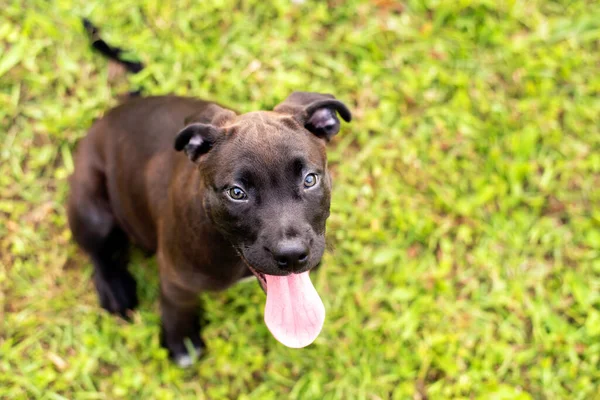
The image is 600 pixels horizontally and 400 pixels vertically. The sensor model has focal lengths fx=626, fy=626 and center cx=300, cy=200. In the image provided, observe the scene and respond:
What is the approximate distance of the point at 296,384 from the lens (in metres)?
4.49

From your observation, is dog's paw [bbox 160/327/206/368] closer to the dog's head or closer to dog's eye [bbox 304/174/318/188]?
the dog's head

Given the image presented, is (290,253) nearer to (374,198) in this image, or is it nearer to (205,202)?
(205,202)

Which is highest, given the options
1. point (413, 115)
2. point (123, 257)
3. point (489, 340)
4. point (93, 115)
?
A: point (93, 115)

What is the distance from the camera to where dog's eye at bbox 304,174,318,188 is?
10.1 ft

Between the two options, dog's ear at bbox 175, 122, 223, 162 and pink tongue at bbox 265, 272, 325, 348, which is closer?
dog's ear at bbox 175, 122, 223, 162

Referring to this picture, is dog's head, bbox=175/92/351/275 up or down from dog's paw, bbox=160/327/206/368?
up

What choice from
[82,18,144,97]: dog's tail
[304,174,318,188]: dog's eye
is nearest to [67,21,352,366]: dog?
[304,174,318,188]: dog's eye

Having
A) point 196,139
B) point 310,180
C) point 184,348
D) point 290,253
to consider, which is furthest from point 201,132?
point 184,348

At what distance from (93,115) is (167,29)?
37.8 inches

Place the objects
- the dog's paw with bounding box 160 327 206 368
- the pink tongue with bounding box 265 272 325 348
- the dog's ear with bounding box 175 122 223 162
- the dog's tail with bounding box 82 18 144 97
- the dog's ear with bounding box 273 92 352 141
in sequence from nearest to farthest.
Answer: the dog's ear with bounding box 175 122 223 162, the dog's ear with bounding box 273 92 352 141, the pink tongue with bounding box 265 272 325 348, the dog's paw with bounding box 160 327 206 368, the dog's tail with bounding box 82 18 144 97

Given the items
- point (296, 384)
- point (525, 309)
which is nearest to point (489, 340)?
point (525, 309)

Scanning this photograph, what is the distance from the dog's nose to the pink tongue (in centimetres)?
52

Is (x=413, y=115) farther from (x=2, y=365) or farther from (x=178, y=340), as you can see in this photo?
(x=2, y=365)

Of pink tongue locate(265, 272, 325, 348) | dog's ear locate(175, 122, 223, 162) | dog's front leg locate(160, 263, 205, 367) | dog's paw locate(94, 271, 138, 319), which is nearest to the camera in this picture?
dog's ear locate(175, 122, 223, 162)
